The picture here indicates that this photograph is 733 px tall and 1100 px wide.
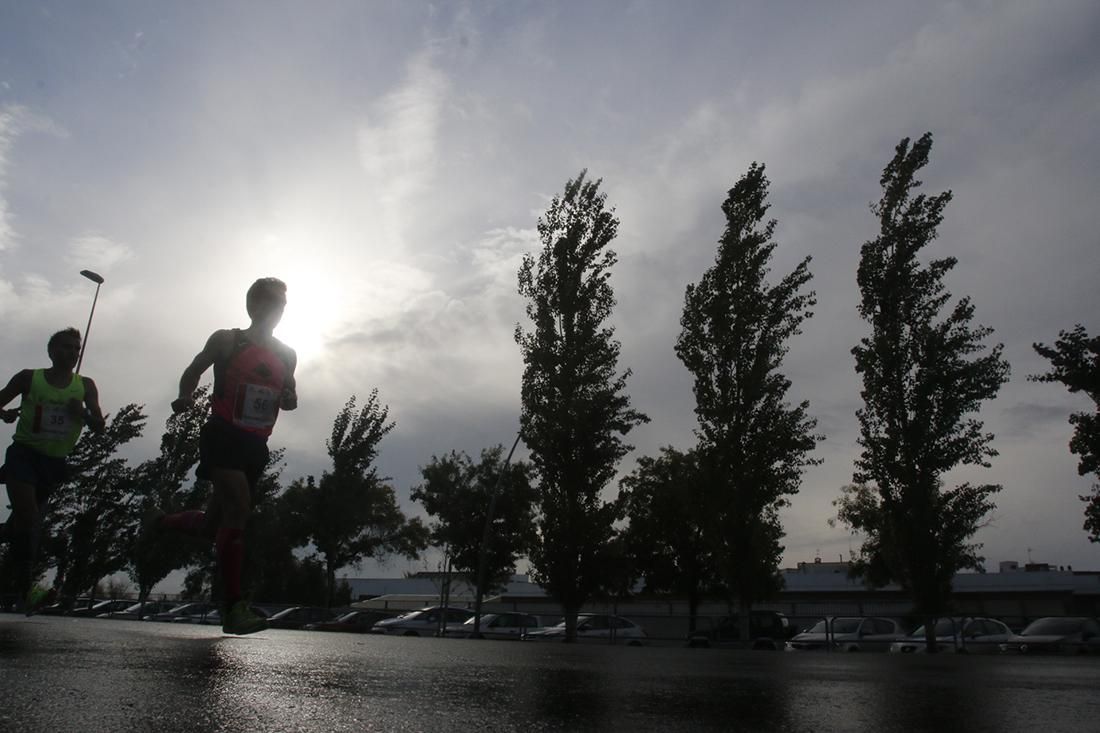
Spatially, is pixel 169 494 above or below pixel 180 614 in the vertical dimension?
above

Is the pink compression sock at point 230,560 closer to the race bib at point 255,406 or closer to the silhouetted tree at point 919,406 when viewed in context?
the race bib at point 255,406

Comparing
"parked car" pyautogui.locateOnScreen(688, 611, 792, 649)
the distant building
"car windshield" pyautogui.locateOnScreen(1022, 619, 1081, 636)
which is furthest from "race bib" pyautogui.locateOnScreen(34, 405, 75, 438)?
the distant building

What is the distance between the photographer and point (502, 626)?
25.1m

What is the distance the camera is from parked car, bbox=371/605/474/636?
26.2 m

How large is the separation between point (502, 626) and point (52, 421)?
2054cm

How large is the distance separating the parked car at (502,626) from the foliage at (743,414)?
6.32 metres

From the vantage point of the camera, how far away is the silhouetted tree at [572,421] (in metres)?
27.5

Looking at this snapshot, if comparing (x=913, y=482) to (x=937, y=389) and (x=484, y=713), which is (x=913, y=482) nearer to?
(x=937, y=389)

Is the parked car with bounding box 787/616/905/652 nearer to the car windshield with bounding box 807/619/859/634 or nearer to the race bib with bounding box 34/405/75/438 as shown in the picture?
the car windshield with bounding box 807/619/859/634

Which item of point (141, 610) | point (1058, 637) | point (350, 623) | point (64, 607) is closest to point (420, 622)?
point (350, 623)

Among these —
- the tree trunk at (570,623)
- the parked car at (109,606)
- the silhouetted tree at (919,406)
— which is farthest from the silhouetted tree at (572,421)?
the parked car at (109,606)

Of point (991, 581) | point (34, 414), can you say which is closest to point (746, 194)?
point (34, 414)

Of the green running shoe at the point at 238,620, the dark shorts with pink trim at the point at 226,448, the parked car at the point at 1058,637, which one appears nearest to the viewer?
the green running shoe at the point at 238,620

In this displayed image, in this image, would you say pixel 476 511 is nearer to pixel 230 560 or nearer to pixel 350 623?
pixel 350 623
